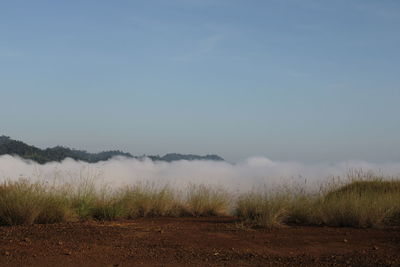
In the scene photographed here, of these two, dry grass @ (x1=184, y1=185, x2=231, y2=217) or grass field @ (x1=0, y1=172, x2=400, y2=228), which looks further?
dry grass @ (x1=184, y1=185, x2=231, y2=217)

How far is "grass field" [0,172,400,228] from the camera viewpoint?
37.3 ft

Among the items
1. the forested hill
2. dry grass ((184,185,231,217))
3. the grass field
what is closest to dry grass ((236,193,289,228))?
the grass field

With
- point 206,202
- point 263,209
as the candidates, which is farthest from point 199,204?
point 263,209

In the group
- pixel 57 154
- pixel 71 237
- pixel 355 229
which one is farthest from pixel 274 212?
pixel 57 154

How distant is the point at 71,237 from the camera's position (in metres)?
9.81

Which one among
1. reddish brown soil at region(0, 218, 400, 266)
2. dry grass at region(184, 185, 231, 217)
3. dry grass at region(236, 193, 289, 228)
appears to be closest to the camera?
reddish brown soil at region(0, 218, 400, 266)

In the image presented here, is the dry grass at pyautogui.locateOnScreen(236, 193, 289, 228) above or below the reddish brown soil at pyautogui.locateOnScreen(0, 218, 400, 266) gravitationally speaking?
above

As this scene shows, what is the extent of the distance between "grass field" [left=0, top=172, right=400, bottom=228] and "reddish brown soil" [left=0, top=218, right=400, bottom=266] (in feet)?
1.85

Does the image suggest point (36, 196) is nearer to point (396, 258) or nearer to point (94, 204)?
point (94, 204)

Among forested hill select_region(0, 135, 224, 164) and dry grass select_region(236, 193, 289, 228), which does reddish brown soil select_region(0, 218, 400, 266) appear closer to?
dry grass select_region(236, 193, 289, 228)

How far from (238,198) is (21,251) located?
619 centimetres

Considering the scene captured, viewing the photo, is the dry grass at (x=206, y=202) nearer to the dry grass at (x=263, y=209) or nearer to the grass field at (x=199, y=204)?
the grass field at (x=199, y=204)

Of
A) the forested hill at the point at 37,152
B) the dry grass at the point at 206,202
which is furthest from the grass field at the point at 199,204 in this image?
A: the forested hill at the point at 37,152

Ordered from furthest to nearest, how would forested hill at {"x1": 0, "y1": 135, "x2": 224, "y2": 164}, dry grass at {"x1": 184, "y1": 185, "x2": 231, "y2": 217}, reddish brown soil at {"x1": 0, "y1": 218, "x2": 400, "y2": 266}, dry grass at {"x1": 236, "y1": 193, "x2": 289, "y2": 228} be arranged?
1. forested hill at {"x1": 0, "y1": 135, "x2": 224, "y2": 164}
2. dry grass at {"x1": 184, "y1": 185, "x2": 231, "y2": 217}
3. dry grass at {"x1": 236, "y1": 193, "x2": 289, "y2": 228}
4. reddish brown soil at {"x1": 0, "y1": 218, "x2": 400, "y2": 266}
